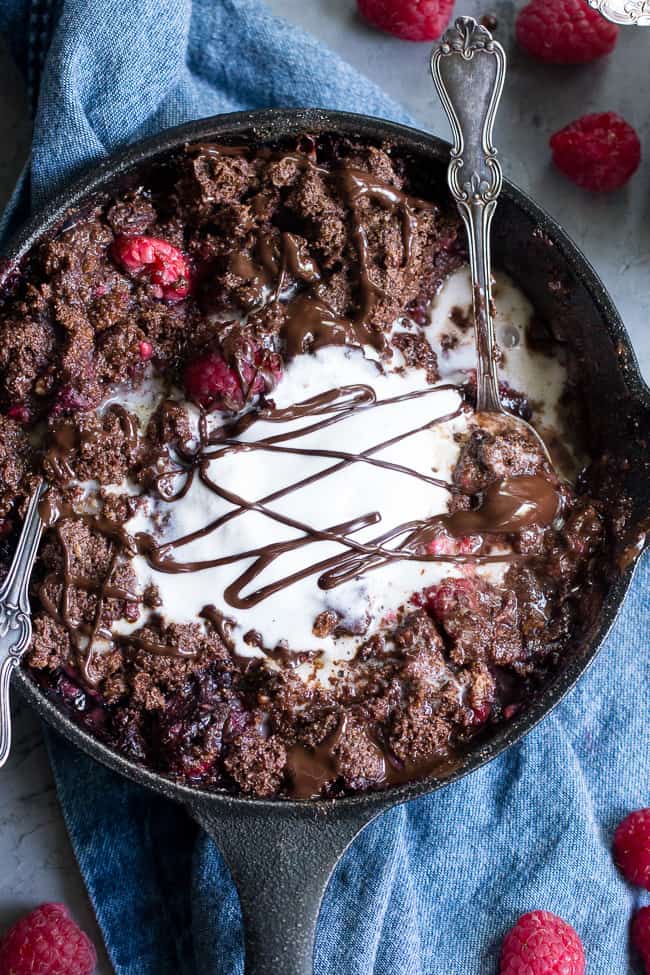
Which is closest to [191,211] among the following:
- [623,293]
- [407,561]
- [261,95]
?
[261,95]

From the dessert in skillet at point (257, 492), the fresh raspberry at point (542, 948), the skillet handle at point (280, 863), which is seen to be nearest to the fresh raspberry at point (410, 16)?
the dessert in skillet at point (257, 492)

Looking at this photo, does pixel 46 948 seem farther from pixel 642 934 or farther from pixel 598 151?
pixel 598 151

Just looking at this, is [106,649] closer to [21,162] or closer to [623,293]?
[21,162]

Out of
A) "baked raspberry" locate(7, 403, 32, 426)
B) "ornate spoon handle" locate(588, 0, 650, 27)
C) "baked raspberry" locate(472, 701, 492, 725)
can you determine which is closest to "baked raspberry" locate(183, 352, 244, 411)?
"baked raspberry" locate(7, 403, 32, 426)

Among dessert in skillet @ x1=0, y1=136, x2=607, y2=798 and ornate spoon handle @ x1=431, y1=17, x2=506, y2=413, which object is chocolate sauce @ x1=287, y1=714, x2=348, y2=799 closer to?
dessert in skillet @ x1=0, y1=136, x2=607, y2=798

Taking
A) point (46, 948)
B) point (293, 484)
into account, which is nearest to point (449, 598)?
point (293, 484)
